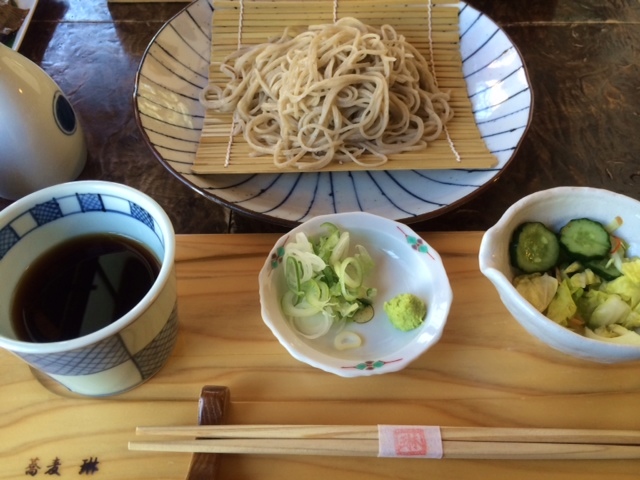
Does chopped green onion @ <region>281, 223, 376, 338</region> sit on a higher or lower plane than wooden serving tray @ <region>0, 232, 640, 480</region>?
higher

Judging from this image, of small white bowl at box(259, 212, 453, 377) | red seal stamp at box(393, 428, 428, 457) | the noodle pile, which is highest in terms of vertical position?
the noodle pile

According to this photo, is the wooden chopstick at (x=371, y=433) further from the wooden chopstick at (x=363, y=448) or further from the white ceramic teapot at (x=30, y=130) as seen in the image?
the white ceramic teapot at (x=30, y=130)

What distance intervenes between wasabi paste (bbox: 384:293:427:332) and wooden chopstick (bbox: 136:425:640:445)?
0.57ft

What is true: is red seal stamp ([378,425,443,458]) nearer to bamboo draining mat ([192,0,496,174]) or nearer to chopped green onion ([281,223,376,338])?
chopped green onion ([281,223,376,338])

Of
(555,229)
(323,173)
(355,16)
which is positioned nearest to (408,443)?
(555,229)

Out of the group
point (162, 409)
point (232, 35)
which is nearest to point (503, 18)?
point (232, 35)

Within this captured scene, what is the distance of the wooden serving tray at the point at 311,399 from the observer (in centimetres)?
75

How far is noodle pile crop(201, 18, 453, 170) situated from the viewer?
127 cm

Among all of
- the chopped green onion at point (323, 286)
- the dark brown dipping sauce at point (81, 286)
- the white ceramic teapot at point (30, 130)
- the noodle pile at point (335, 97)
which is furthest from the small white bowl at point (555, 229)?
the white ceramic teapot at point (30, 130)

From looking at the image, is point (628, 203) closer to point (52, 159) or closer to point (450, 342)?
point (450, 342)

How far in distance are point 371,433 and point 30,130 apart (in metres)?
0.88

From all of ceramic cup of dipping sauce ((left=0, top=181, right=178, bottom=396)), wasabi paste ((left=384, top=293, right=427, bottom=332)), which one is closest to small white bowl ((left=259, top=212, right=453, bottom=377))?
wasabi paste ((left=384, top=293, right=427, bottom=332))

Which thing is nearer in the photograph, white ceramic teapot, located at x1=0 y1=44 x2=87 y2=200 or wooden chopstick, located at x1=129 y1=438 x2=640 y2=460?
wooden chopstick, located at x1=129 y1=438 x2=640 y2=460

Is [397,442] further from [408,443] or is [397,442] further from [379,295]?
[379,295]
